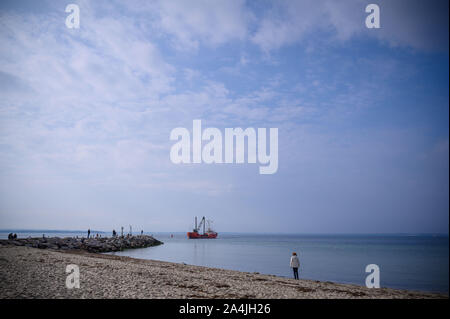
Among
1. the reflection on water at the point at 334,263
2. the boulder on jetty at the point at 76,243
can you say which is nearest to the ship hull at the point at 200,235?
the boulder on jetty at the point at 76,243

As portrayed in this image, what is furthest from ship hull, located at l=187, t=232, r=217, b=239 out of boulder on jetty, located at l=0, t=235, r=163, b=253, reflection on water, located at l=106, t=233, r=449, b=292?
reflection on water, located at l=106, t=233, r=449, b=292

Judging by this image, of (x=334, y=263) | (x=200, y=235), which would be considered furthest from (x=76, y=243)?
(x=200, y=235)

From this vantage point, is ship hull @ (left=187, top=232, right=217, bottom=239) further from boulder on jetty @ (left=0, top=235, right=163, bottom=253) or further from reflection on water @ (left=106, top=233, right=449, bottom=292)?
reflection on water @ (left=106, top=233, right=449, bottom=292)

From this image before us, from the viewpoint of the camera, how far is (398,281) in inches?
1168

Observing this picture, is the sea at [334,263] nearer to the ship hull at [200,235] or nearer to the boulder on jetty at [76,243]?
the boulder on jetty at [76,243]

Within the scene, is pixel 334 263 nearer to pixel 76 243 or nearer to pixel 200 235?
→ pixel 76 243

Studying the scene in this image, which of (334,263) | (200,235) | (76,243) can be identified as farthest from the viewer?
(200,235)

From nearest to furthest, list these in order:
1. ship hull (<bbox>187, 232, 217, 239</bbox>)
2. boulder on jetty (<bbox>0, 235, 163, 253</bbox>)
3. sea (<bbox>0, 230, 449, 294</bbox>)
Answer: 1. sea (<bbox>0, 230, 449, 294</bbox>)
2. boulder on jetty (<bbox>0, 235, 163, 253</bbox>)
3. ship hull (<bbox>187, 232, 217, 239</bbox>)

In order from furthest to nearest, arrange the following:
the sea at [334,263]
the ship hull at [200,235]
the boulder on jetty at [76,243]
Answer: the ship hull at [200,235], the boulder on jetty at [76,243], the sea at [334,263]

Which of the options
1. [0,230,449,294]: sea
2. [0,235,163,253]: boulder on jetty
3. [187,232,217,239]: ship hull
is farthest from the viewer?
[187,232,217,239]: ship hull

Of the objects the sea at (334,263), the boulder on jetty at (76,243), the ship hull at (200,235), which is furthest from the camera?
the ship hull at (200,235)

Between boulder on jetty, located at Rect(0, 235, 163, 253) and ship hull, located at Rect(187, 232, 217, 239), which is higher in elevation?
boulder on jetty, located at Rect(0, 235, 163, 253)
